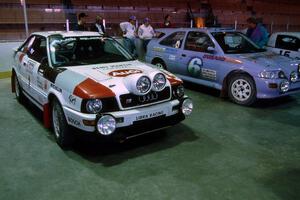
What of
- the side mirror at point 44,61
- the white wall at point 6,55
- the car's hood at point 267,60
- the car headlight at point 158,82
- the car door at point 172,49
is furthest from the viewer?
the white wall at point 6,55

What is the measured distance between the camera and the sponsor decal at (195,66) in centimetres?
627

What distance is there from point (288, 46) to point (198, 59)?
260cm

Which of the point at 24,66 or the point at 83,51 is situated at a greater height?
the point at 83,51

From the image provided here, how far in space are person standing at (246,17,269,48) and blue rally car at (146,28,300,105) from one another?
3.08ft

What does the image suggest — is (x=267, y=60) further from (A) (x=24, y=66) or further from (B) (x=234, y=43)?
(A) (x=24, y=66)

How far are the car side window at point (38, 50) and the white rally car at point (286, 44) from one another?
215 inches

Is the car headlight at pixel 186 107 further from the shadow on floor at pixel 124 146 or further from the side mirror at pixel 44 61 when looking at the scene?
the side mirror at pixel 44 61

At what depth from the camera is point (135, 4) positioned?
15.2m

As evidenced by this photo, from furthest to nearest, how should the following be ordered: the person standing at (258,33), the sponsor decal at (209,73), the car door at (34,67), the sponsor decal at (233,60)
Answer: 1. the person standing at (258,33)
2. the sponsor decal at (209,73)
3. the sponsor decal at (233,60)
4. the car door at (34,67)

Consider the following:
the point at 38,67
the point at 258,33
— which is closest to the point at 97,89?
the point at 38,67

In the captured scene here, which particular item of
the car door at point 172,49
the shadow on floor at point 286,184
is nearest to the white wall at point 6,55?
the car door at point 172,49

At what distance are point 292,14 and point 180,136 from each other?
856 inches

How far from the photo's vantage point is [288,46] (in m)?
7.32

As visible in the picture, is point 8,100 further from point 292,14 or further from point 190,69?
point 292,14
